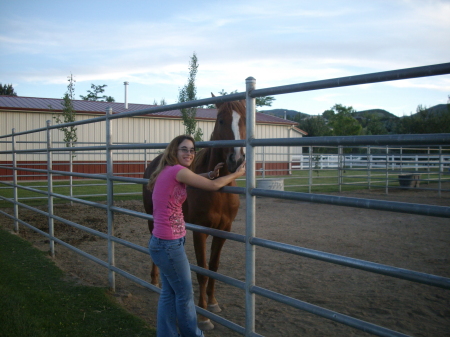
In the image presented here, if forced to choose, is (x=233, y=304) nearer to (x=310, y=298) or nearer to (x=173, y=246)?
(x=310, y=298)

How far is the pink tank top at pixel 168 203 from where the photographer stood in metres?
2.28

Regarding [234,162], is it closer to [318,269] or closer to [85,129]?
[318,269]

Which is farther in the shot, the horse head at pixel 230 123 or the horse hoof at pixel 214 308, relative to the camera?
the horse hoof at pixel 214 308

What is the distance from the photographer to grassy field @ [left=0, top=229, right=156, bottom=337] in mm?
2910

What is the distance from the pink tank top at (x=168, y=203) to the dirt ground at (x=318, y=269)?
1235 mm

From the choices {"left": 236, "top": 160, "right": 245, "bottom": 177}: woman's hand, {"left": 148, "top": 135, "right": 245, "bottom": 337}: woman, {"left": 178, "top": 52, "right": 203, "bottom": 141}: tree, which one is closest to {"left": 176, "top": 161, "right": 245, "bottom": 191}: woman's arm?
{"left": 148, "top": 135, "right": 245, "bottom": 337}: woman

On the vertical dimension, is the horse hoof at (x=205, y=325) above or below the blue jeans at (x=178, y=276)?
below

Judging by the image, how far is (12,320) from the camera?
304 cm

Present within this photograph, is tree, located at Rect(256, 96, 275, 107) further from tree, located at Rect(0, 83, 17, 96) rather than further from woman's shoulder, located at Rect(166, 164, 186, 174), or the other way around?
woman's shoulder, located at Rect(166, 164, 186, 174)

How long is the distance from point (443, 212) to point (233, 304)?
2.57 metres

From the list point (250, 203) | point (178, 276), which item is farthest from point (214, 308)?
point (250, 203)

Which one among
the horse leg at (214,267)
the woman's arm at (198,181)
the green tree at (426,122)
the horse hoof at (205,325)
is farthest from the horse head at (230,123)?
the green tree at (426,122)

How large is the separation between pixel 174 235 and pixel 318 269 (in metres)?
2.84

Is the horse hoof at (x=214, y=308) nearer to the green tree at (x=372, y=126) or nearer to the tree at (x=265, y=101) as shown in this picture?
the green tree at (x=372, y=126)
